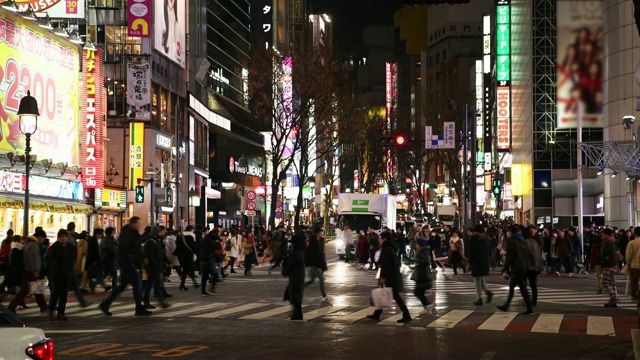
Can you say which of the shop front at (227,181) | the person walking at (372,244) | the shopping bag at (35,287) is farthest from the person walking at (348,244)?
the shopping bag at (35,287)

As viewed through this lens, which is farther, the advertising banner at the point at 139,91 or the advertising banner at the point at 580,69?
the advertising banner at the point at 139,91

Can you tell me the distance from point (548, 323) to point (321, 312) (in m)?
4.70

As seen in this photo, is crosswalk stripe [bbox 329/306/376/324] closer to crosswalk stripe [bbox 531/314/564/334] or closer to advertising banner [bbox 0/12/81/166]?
crosswalk stripe [bbox 531/314/564/334]

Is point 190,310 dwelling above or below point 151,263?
below

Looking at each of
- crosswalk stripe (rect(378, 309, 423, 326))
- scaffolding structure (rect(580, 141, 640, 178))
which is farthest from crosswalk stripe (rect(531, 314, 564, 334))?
scaffolding structure (rect(580, 141, 640, 178))

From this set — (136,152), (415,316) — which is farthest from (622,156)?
(415,316)

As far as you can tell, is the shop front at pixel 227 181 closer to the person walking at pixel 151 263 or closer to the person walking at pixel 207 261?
the person walking at pixel 207 261

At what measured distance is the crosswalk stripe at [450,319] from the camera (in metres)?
18.3

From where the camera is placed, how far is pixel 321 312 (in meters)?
20.9

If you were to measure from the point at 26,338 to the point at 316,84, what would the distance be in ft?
165

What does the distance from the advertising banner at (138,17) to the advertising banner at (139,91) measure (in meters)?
1.80

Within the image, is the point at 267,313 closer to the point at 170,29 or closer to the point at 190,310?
the point at 190,310

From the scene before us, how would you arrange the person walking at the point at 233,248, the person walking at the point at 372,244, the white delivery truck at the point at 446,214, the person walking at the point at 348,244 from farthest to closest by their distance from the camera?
the white delivery truck at the point at 446,214 < the person walking at the point at 348,244 < the person walking at the point at 372,244 < the person walking at the point at 233,248

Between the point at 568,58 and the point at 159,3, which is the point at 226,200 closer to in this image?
the point at 159,3
